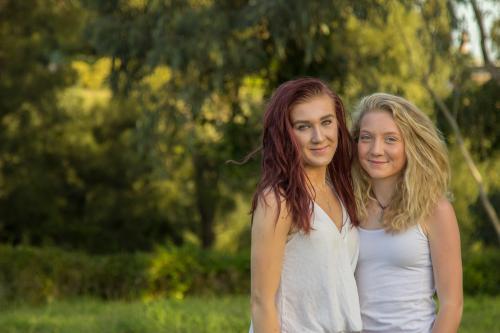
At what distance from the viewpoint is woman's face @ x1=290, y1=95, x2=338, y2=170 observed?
2.79 meters

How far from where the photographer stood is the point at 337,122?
293cm

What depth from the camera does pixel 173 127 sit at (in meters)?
13.2

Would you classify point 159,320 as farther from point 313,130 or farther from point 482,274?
point 482,274

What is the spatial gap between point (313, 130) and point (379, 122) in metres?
0.44

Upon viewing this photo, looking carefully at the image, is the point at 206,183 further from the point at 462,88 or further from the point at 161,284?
the point at 462,88

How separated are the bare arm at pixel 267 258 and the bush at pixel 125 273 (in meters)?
9.61

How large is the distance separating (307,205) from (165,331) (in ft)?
15.5

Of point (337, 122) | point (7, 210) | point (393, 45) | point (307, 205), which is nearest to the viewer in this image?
point (307, 205)

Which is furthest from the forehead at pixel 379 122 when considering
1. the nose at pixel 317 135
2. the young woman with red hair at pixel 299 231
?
the nose at pixel 317 135

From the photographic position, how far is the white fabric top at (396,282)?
3025mm

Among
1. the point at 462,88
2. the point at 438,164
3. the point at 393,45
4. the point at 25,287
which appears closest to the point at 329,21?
the point at 462,88

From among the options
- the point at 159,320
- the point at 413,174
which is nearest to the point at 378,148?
the point at 413,174

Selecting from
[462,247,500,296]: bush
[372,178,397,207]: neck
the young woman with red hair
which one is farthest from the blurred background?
the young woman with red hair

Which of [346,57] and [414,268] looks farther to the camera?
[346,57]
